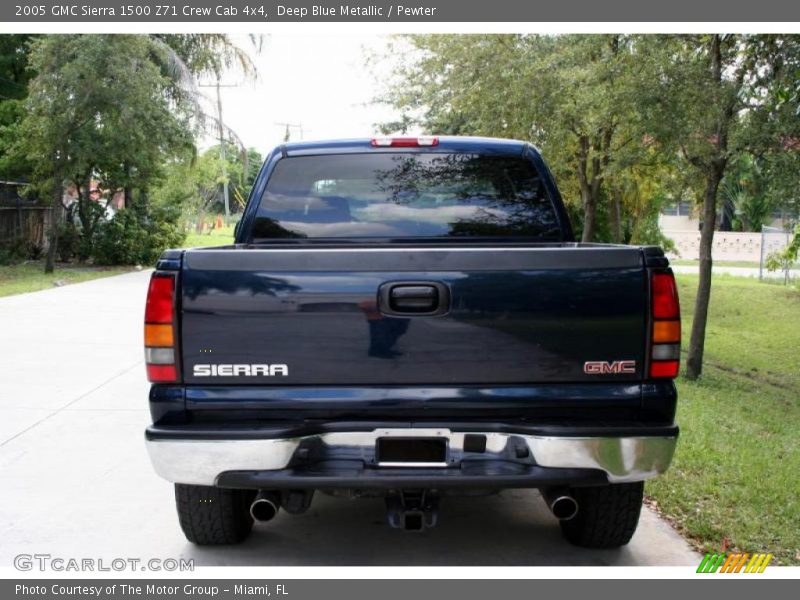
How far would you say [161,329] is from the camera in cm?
386

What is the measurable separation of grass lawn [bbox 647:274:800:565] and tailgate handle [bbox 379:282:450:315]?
2054 mm

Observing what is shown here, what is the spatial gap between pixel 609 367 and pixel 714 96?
656cm

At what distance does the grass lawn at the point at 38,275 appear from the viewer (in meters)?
18.8

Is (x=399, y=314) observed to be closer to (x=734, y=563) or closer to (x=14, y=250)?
(x=734, y=563)

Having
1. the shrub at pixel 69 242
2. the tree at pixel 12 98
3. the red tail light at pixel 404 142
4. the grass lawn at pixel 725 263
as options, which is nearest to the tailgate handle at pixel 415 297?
the red tail light at pixel 404 142

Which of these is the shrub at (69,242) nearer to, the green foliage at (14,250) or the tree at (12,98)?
the green foliage at (14,250)

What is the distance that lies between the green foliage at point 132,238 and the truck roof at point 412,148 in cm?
2159

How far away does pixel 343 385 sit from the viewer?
12.7 ft

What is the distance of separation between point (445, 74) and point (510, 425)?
46.9 feet

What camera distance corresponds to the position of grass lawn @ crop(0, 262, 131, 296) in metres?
18.8
